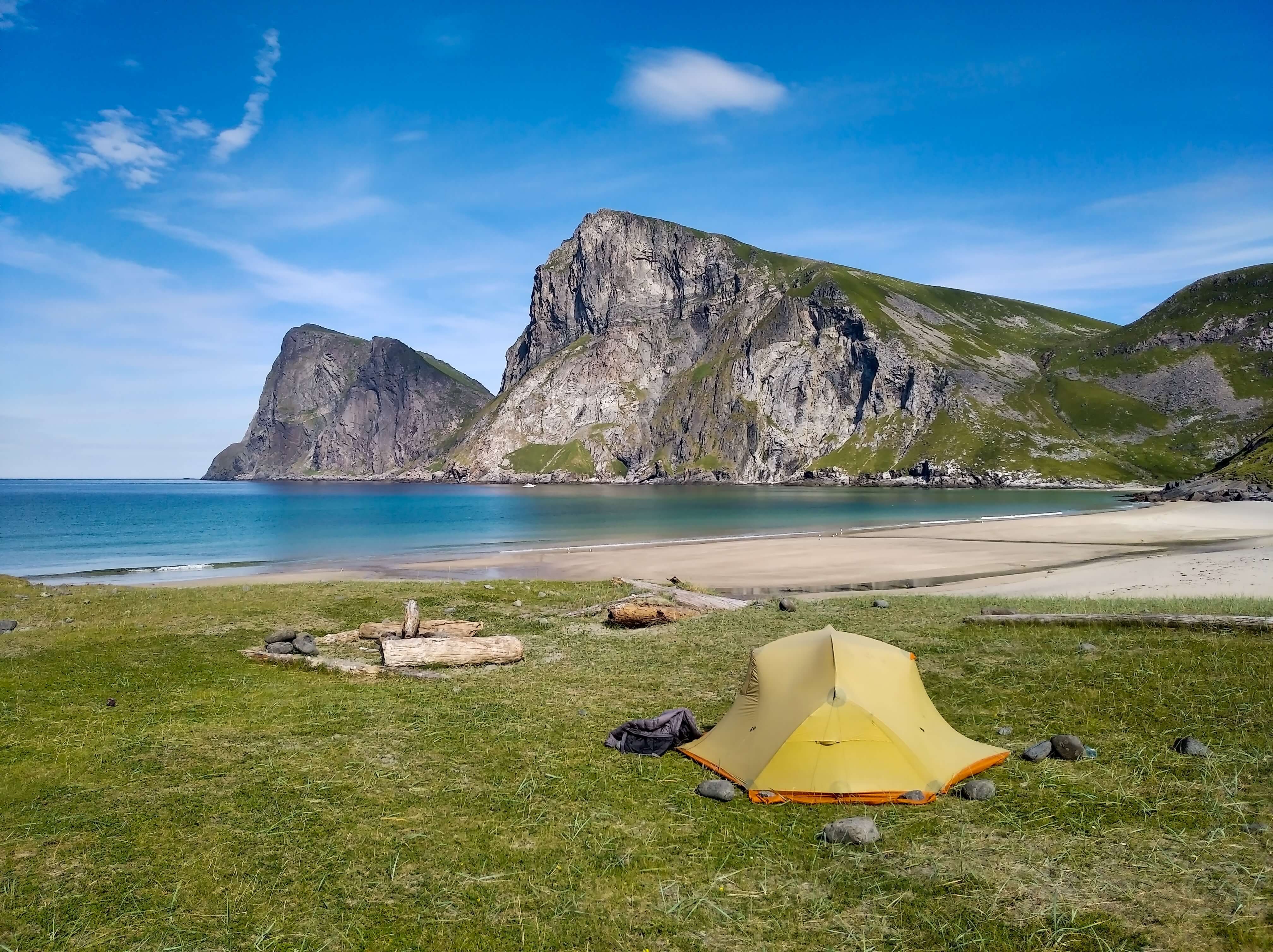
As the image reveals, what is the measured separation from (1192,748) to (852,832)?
19.0 feet

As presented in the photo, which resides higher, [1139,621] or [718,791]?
[1139,621]

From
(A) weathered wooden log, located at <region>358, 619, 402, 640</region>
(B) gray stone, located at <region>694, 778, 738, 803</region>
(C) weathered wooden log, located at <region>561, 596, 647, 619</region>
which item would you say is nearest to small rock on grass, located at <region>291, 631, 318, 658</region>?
(A) weathered wooden log, located at <region>358, 619, 402, 640</region>

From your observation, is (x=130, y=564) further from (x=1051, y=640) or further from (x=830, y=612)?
(x=1051, y=640)

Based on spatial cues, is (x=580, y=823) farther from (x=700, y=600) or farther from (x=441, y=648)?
(x=700, y=600)

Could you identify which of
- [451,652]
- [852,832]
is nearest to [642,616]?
[451,652]

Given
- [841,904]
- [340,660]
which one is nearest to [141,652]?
[340,660]

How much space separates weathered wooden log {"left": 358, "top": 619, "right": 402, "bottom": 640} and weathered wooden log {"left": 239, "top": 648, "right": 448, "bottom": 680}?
2310 millimetres

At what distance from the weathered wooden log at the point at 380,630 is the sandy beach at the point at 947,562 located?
20.3 meters

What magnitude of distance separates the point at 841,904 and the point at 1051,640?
13.3 meters

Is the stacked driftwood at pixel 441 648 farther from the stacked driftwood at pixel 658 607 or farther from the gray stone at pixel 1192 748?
the gray stone at pixel 1192 748

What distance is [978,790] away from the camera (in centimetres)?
948

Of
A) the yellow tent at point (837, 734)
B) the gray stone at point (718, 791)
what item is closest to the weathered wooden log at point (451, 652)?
the yellow tent at point (837, 734)

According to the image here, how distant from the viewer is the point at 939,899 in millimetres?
7043

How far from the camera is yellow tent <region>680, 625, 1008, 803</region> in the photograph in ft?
32.6
